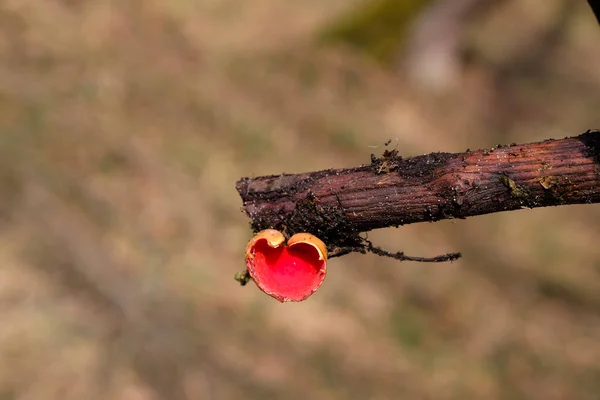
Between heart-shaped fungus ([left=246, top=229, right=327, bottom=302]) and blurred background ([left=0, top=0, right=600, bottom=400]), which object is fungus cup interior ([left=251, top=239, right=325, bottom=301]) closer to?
heart-shaped fungus ([left=246, top=229, right=327, bottom=302])

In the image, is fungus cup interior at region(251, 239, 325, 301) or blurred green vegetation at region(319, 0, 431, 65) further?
blurred green vegetation at region(319, 0, 431, 65)

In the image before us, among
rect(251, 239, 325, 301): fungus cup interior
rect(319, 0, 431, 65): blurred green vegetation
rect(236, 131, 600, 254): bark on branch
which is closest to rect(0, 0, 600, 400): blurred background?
rect(319, 0, 431, 65): blurred green vegetation

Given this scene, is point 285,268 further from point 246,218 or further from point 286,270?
point 246,218

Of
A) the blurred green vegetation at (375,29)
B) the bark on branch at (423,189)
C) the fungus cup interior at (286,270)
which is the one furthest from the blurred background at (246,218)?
the bark on branch at (423,189)

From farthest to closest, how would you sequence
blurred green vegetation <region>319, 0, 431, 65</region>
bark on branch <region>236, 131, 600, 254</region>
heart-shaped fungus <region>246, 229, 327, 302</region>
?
blurred green vegetation <region>319, 0, 431, 65</region> → heart-shaped fungus <region>246, 229, 327, 302</region> → bark on branch <region>236, 131, 600, 254</region>

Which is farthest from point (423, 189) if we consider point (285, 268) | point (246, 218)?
point (246, 218)

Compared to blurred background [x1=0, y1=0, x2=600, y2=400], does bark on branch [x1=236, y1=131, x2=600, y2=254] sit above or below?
below
